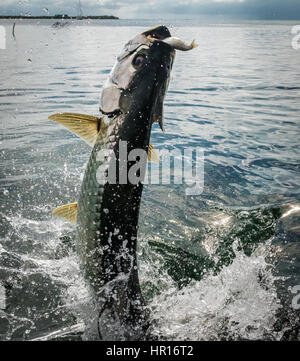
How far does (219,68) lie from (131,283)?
17.2 metres

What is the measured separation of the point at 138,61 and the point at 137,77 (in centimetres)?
12

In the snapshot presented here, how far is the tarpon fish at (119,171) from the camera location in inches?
100.0

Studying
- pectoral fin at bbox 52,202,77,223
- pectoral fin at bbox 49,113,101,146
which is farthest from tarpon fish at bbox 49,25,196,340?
pectoral fin at bbox 52,202,77,223

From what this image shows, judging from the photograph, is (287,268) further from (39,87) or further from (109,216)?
(39,87)

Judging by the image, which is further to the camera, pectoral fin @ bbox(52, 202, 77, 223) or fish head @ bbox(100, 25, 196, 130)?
pectoral fin @ bbox(52, 202, 77, 223)

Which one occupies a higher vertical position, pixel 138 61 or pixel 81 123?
pixel 138 61

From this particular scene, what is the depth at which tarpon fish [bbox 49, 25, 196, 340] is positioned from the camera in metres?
2.54

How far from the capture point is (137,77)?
8.33ft

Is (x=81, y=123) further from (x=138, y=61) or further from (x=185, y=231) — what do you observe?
(x=185, y=231)

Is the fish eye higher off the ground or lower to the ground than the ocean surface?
higher

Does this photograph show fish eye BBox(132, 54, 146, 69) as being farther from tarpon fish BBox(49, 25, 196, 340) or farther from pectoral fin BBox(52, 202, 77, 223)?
pectoral fin BBox(52, 202, 77, 223)

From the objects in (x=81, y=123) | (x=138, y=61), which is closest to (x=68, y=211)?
(x=81, y=123)

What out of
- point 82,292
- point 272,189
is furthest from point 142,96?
point 272,189

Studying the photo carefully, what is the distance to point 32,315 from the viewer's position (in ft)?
9.97
